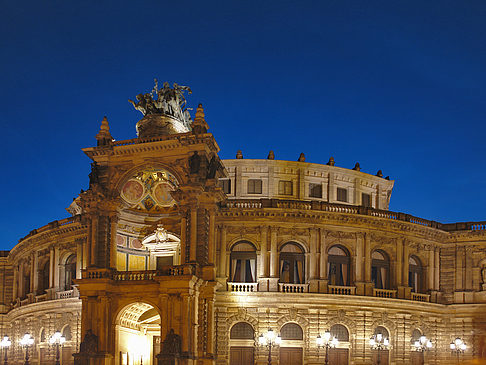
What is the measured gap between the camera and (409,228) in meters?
49.2

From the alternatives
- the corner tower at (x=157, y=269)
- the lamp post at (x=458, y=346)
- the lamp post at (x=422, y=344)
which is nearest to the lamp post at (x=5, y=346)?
the corner tower at (x=157, y=269)

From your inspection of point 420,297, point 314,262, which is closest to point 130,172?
point 314,262

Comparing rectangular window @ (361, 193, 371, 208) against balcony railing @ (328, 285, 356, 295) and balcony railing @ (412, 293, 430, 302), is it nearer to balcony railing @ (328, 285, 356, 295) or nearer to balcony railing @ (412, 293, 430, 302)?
balcony railing @ (412, 293, 430, 302)

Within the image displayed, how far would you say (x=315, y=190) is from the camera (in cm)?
5512

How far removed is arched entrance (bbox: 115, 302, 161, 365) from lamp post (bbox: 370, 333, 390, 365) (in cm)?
1547

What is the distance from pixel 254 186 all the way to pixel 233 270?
10290 mm

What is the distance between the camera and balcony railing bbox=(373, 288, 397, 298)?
46.8 metres

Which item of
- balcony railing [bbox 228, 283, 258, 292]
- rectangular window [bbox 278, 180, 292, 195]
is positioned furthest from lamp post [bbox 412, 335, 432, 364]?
rectangular window [bbox 278, 180, 292, 195]

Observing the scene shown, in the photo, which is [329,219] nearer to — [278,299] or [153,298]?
[278,299]

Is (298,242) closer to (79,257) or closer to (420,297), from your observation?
(420,297)

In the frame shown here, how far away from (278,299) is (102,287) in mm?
12651

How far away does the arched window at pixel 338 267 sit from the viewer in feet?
155

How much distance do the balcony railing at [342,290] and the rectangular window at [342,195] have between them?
36.6 feet

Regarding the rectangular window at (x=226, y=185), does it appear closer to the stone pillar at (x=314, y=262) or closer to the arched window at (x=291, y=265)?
the arched window at (x=291, y=265)
